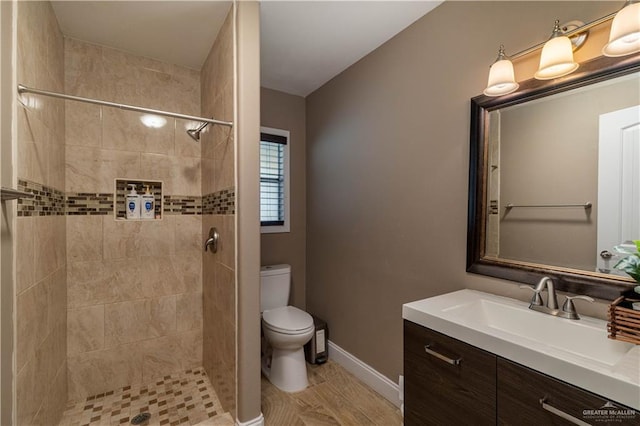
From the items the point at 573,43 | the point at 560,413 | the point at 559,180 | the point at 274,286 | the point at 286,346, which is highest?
the point at 573,43

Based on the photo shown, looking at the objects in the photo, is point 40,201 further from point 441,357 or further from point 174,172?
point 441,357

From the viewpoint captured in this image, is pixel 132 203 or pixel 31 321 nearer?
pixel 31 321

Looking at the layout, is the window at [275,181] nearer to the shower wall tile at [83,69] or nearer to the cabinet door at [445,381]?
the shower wall tile at [83,69]

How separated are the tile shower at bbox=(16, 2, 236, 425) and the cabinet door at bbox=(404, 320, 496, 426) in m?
0.99

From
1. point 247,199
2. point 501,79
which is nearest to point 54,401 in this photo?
point 247,199

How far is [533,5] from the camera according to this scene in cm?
124

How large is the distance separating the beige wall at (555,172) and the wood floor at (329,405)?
127 centimetres

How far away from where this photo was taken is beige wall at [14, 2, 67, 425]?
3.77 feet

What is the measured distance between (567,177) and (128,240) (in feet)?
8.59

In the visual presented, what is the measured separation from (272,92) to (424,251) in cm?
202

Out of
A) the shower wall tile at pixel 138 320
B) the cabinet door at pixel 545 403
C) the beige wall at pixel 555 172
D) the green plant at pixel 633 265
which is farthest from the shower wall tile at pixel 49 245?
the green plant at pixel 633 265

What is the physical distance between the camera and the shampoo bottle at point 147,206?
208 centimetres

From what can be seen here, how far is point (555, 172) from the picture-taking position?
1.22 meters

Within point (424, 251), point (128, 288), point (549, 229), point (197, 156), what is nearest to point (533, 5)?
point (549, 229)
